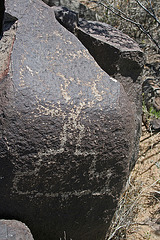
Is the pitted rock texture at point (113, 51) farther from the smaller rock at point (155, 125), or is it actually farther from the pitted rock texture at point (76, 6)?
the pitted rock texture at point (76, 6)

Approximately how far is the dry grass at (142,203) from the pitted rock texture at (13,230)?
56 cm

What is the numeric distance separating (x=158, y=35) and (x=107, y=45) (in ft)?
4.89

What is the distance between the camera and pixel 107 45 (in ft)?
6.77

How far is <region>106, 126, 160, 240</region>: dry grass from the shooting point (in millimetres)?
2002

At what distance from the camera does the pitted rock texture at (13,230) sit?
138 centimetres

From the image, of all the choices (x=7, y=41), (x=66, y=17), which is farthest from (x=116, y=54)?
(x=7, y=41)

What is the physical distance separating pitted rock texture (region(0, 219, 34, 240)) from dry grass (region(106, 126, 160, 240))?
0.56 meters

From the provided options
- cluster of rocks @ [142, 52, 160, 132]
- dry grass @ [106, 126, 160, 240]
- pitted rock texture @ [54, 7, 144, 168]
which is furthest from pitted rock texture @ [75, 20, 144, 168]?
cluster of rocks @ [142, 52, 160, 132]

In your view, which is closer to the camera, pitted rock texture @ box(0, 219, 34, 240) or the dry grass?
pitted rock texture @ box(0, 219, 34, 240)

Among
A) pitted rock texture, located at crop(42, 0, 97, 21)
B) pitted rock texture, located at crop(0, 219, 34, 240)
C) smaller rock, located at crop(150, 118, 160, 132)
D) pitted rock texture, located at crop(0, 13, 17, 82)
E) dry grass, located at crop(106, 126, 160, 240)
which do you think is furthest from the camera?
pitted rock texture, located at crop(42, 0, 97, 21)

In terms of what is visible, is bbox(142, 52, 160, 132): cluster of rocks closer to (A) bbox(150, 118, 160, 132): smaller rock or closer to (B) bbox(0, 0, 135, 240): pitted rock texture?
(A) bbox(150, 118, 160, 132): smaller rock

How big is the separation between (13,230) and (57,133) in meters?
0.44

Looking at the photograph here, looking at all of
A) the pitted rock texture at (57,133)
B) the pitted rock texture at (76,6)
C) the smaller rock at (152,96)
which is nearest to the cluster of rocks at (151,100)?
the smaller rock at (152,96)

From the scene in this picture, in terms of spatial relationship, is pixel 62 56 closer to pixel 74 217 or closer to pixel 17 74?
pixel 17 74
